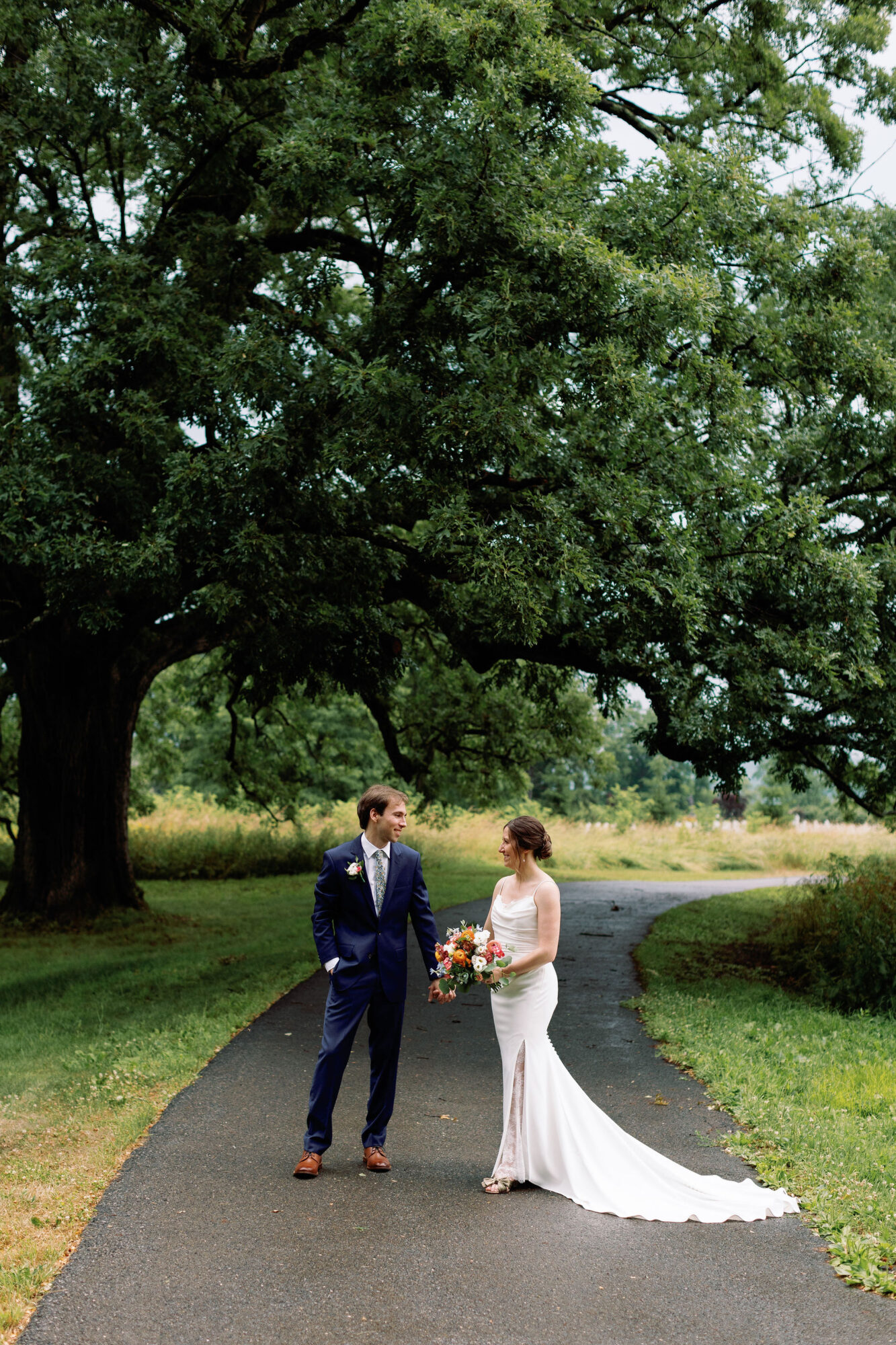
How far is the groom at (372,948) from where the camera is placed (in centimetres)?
578

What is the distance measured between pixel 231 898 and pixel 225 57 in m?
15.2

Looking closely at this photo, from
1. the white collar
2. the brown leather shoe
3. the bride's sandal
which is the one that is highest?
the white collar

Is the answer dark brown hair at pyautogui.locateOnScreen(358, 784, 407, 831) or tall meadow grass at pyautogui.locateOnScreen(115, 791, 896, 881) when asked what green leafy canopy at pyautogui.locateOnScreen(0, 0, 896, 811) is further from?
tall meadow grass at pyautogui.locateOnScreen(115, 791, 896, 881)

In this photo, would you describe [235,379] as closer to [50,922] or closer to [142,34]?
[142,34]

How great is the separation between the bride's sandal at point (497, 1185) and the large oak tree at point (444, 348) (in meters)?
4.69

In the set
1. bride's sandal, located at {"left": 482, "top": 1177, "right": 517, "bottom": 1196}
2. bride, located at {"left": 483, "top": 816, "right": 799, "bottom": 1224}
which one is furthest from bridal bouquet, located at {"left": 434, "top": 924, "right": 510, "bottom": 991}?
bride's sandal, located at {"left": 482, "top": 1177, "right": 517, "bottom": 1196}

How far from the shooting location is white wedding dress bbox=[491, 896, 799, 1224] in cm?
527

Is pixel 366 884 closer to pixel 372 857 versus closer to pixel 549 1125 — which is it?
pixel 372 857

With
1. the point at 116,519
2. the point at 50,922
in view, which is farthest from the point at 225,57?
the point at 50,922

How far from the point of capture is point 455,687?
22453mm

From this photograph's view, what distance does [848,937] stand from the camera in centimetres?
1228

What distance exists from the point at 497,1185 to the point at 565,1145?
1.28 feet

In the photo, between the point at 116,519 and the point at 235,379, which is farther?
the point at 116,519

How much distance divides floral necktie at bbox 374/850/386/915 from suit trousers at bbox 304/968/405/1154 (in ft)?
1.27
